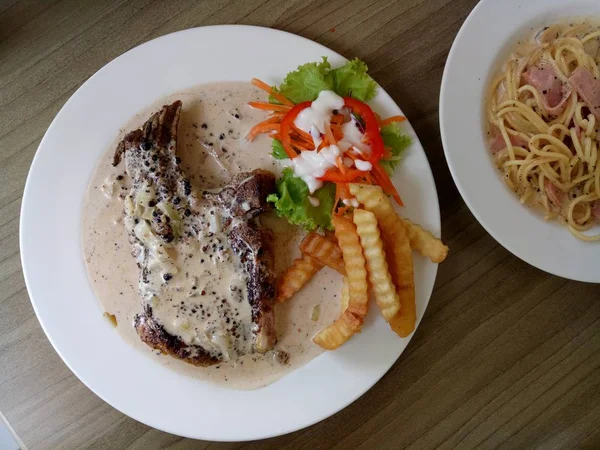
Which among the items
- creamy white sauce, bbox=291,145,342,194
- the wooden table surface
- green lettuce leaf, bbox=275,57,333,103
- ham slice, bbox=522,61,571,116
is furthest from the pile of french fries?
ham slice, bbox=522,61,571,116

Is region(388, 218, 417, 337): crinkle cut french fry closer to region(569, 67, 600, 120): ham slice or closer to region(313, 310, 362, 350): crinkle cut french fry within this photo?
region(313, 310, 362, 350): crinkle cut french fry

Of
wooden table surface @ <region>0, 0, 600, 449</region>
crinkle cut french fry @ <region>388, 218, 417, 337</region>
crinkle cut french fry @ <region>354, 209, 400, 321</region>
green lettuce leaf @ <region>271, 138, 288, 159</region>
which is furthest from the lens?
wooden table surface @ <region>0, 0, 600, 449</region>

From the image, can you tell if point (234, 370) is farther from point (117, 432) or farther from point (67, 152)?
point (67, 152)

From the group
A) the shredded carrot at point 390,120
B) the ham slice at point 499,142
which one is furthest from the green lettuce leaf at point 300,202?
the ham slice at point 499,142

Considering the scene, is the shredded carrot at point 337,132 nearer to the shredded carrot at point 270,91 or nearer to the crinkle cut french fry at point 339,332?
the shredded carrot at point 270,91

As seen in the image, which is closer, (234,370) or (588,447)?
(234,370)

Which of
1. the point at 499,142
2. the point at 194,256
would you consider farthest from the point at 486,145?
the point at 194,256

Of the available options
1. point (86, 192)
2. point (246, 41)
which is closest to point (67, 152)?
point (86, 192)
